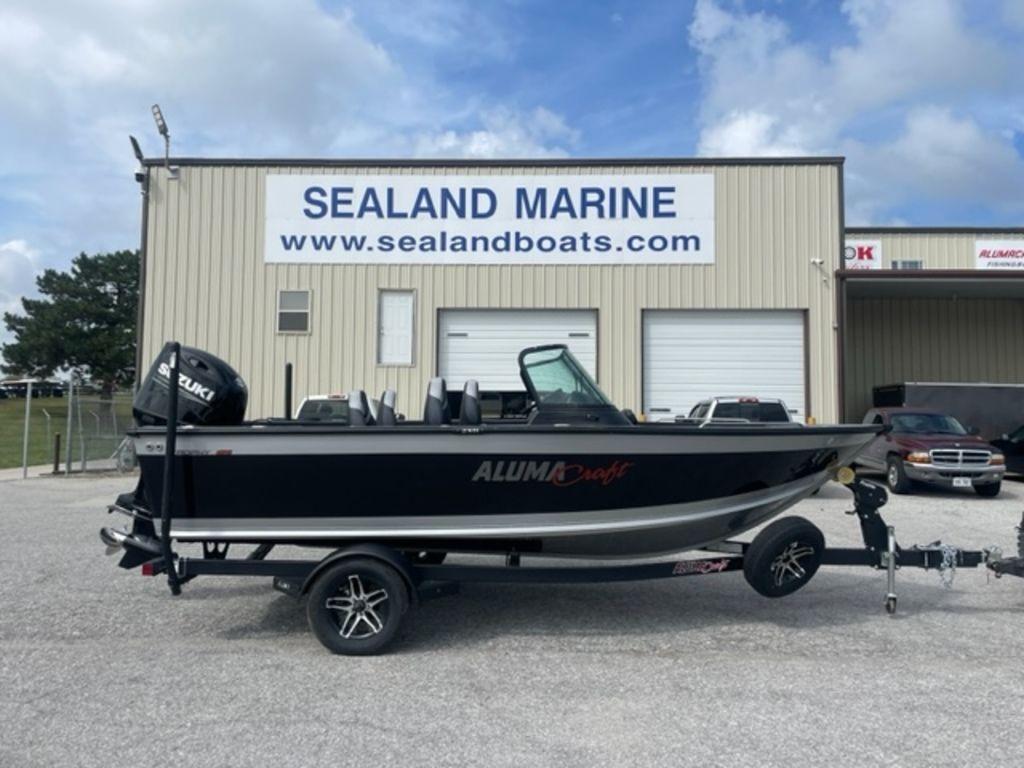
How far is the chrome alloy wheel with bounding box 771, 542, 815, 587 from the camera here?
5.13 meters

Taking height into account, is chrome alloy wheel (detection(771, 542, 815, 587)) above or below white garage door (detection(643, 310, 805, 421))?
below

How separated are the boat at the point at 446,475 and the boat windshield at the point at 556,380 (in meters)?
0.08

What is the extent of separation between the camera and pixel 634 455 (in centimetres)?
483

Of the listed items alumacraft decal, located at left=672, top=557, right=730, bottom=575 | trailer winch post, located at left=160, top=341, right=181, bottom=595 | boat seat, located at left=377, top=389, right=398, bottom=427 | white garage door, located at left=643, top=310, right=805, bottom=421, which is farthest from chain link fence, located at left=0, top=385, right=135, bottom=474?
alumacraft decal, located at left=672, top=557, right=730, bottom=575

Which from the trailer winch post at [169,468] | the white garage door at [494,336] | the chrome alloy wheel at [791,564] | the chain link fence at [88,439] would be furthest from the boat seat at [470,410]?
the chain link fence at [88,439]

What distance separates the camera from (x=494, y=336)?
16.0 m

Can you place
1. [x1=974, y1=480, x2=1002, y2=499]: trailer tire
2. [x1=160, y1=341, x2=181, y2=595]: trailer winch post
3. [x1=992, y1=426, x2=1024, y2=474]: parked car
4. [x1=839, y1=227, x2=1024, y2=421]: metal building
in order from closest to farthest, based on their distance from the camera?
[x1=160, y1=341, x2=181, y2=595]: trailer winch post, [x1=974, y1=480, x2=1002, y2=499]: trailer tire, [x1=992, y1=426, x2=1024, y2=474]: parked car, [x1=839, y1=227, x2=1024, y2=421]: metal building

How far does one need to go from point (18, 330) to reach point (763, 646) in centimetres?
5842

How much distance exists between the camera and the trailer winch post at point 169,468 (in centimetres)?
458

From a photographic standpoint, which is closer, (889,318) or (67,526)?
(67,526)

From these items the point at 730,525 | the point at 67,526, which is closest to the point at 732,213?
the point at 730,525

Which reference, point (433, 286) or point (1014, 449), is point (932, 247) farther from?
point (433, 286)

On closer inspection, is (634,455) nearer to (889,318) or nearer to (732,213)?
(732,213)

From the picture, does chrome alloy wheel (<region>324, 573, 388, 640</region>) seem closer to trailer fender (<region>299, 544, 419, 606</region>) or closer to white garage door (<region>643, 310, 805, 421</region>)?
trailer fender (<region>299, 544, 419, 606</region>)
